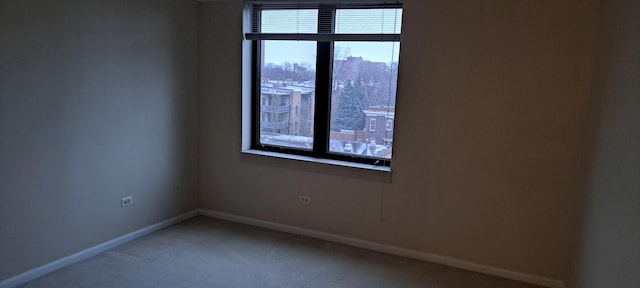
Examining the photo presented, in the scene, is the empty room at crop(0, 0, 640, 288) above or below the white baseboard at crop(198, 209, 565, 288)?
above

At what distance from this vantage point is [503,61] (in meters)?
3.12

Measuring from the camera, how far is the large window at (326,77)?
3.60m

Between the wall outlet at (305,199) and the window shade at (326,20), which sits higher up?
the window shade at (326,20)

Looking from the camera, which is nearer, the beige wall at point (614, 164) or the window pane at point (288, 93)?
the beige wall at point (614, 164)

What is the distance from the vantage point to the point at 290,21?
12.9 feet

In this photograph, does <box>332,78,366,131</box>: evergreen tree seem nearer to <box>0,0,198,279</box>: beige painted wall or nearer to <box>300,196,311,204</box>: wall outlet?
<box>300,196,311,204</box>: wall outlet

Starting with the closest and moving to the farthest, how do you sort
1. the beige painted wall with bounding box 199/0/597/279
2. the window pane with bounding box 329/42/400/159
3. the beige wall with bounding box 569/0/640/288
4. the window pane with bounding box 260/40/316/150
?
the beige wall with bounding box 569/0/640/288 → the beige painted wall with bounding box 199/0/597/279 → the window pane with bounding box 329/42/400/159 → the window pane with bounding box 260/40/316/150

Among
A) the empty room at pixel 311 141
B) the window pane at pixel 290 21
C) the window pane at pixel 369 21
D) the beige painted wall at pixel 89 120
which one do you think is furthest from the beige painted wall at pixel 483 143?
the beige painted wall at pixel 89 120

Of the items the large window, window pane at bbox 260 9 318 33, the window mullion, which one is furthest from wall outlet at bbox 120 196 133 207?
window pane at bbox 260 9 318 33

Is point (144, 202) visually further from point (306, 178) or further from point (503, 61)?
point (503, 61)

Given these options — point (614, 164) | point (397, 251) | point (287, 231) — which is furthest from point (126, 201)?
point (614, 164)

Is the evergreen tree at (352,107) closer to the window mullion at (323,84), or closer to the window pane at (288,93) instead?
the window mullion at (323,84)

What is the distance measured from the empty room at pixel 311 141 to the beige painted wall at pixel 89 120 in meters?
0.01

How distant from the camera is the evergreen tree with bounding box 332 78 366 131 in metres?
3.75
